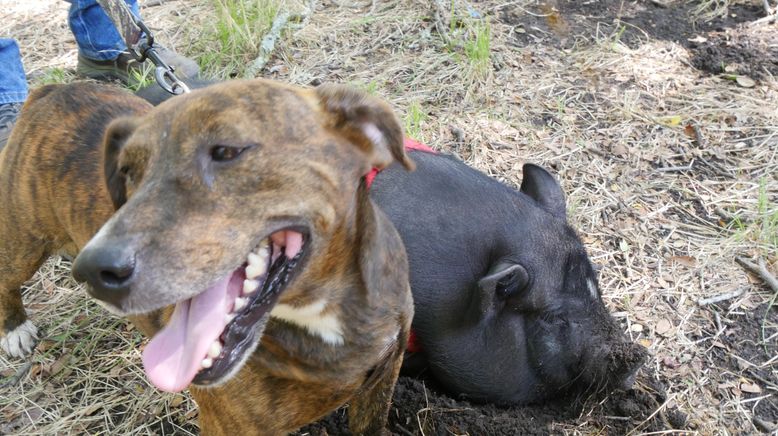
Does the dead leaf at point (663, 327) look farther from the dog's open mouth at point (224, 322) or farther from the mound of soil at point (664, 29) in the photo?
the mound of soil at point (664, 29)

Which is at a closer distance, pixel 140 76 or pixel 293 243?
pixel 293 243

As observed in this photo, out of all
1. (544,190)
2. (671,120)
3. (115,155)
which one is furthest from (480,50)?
(115,155)

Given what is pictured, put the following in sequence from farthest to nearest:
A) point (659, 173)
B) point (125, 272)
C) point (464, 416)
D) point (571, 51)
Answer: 1. point (571, 51)
2. point (659, 173)
3. point (464, 416)
4. point (125, 272)

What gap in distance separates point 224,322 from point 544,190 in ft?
7.42

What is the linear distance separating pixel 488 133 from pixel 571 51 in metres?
1.33

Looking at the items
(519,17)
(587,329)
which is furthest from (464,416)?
(519,17)

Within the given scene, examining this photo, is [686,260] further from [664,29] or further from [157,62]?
[157,62]

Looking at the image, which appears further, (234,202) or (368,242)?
(368,242)

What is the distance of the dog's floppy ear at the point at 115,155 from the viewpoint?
260cm

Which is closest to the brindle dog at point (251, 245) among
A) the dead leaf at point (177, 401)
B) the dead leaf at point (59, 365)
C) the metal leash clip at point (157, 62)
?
the metal leash clip at point (157, 62)

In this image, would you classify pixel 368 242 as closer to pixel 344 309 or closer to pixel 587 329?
pixel 344 309

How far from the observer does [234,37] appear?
18.7ft

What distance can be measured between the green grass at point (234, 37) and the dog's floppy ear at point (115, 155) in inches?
121

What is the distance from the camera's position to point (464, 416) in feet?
11.3
